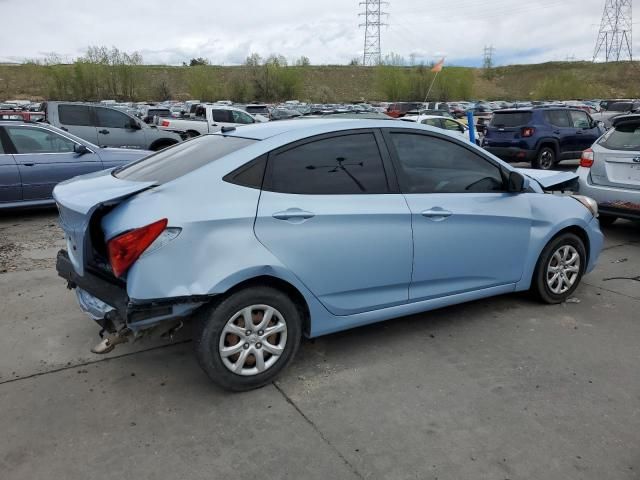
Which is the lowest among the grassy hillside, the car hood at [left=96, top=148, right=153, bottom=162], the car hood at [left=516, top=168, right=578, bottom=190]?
the car hood at [left=96, top=148, right=153, bottom=162]

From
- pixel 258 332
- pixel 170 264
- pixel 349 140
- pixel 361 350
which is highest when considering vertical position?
pixel 349 140

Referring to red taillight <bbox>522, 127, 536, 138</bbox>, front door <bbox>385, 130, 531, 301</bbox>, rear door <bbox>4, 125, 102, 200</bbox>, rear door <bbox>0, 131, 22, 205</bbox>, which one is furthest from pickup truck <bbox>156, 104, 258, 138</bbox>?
front door <bbox>385, 130, 531, 301</bbox>

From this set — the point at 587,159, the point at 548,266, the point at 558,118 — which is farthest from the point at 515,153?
the point at 548,266

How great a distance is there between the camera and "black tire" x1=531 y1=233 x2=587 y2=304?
4555 mm

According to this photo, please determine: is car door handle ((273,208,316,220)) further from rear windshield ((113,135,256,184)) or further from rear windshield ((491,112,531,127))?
rear windshield ((491,112,531,127))

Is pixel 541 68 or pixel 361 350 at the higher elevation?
pixel 541 68

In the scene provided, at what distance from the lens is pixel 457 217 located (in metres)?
3.91

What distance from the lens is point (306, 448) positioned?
2.76m

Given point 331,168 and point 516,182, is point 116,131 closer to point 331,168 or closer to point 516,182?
point 331,168

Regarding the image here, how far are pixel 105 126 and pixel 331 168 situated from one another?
11110 millimetres

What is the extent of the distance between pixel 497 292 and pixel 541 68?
118 meters

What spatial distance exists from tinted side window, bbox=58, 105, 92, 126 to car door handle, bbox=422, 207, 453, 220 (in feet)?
37.8

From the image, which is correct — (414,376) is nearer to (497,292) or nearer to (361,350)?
(361,350)

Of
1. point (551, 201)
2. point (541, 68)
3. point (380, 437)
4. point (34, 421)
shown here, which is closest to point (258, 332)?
point (380, 437)
